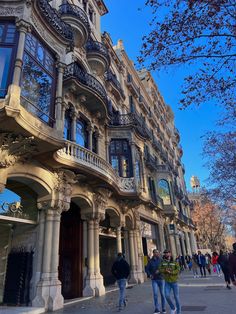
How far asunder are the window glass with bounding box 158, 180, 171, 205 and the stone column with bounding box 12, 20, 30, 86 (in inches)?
802

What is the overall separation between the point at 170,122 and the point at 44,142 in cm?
4252

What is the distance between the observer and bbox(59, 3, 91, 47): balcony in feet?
48.9

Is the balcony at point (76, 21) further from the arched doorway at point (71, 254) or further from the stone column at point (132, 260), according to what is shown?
the stone column at point (132, 260)

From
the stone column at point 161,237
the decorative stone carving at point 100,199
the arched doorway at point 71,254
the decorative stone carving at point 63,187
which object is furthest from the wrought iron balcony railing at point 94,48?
the stone column at point 161,237

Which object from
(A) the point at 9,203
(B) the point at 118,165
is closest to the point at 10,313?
(A) the point at 9,203

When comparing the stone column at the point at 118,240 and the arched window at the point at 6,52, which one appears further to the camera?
the stone column at the point at 118,240

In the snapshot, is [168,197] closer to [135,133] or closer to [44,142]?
[135,133]

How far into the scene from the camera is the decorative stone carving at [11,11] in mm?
9547

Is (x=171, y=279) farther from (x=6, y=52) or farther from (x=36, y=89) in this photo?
(x=6, y=52)

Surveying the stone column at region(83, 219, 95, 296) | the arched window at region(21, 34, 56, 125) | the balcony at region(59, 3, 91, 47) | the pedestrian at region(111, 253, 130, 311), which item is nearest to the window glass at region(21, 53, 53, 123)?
the arched window at region(21, 34, 56, 125)

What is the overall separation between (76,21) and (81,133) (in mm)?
6789

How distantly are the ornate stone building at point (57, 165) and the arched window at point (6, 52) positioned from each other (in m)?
0.03

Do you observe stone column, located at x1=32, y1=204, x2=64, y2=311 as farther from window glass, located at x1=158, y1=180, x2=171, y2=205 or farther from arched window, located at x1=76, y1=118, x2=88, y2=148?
window glass, located at x1=158, y1=180, x2=171, y2=205

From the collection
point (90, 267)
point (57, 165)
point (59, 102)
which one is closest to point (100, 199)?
point (90, 267)
